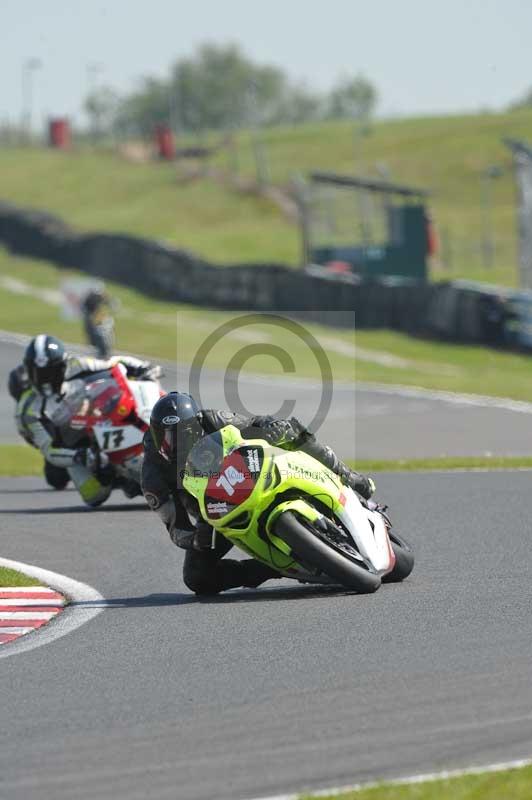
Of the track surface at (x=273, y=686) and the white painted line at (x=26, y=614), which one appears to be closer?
the track surface at (x=273, y=686)

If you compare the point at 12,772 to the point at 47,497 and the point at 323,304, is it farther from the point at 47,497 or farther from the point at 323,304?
the point at 323,304

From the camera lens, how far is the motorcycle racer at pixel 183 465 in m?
8.93

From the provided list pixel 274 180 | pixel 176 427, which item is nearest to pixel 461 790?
pixel 176 427

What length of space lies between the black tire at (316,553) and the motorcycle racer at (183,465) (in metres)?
0.51

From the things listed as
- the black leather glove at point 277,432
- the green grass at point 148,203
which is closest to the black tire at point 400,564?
the black leather glove at point 277,432

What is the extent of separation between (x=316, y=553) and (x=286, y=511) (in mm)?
278

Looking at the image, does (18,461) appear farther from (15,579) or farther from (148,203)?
(148,203)

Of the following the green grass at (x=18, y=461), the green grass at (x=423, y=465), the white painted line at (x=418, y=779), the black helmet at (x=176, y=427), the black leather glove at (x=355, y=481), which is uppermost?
the black helmet at (x=176, y=427)

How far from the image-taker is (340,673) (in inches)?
268

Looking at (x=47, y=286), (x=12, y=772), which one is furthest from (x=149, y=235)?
(x=12, y=772)

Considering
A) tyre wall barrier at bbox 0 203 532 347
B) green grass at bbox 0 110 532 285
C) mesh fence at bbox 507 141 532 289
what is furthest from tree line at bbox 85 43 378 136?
mesh fence at bbox 507 141 532 289

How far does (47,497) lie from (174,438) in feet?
23.0

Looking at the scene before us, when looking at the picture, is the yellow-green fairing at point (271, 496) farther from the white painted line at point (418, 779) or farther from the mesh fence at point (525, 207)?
the mesh fence at point (525, 207)

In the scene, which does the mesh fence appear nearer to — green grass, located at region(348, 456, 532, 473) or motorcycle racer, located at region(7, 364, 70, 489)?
green grass, located at region(348, 456, 532, 473)
